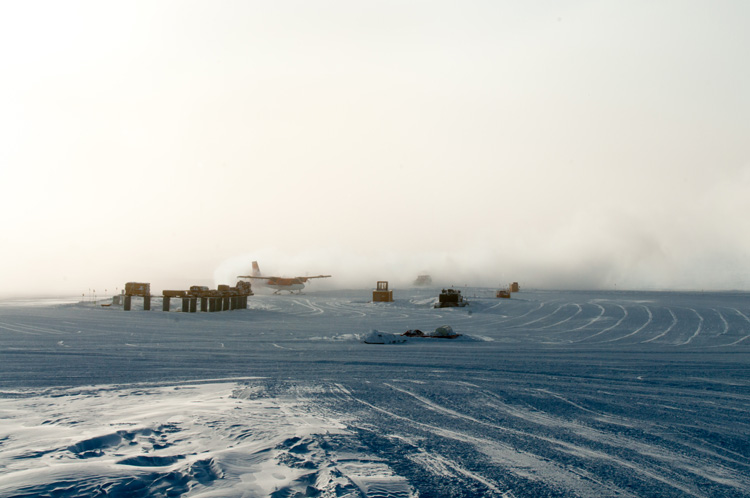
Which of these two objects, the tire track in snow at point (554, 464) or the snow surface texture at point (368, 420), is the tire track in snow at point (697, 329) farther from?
the tire track in snow at point (554, 464)

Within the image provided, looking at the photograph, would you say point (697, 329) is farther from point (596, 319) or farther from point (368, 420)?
point (368, 420)

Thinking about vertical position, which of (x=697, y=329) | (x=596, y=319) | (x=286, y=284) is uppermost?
(x=286, y=284)

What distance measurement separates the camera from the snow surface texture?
6363 millimetres

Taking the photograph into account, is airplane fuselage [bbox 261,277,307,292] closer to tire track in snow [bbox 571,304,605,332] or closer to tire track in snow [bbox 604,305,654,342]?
tire track in snow [bbox 571,304,605,332]

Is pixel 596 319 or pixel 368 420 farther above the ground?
pixel 596 319

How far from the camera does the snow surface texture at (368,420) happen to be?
6.36 metres

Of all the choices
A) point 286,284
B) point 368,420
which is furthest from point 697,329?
point 286,284

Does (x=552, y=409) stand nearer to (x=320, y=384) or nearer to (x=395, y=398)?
(x=395, y=398)

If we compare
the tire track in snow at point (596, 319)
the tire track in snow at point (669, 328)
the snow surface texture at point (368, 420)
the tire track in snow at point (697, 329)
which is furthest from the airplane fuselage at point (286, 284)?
the snow surface texture at point (368, 420)

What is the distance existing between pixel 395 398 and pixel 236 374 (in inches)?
203

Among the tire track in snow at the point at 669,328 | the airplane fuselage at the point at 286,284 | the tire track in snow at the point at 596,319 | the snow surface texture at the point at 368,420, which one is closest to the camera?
the snow surface texture at the point at 368,420

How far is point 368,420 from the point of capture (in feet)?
30.9

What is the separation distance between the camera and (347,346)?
21312 millimetres

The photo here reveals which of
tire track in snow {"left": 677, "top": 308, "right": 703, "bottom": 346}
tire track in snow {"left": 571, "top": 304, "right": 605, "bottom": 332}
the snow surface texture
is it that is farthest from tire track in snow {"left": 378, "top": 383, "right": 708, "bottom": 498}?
tire track in snow {"left": 571, "top": 304, "right": 605, "bottom": 332}
